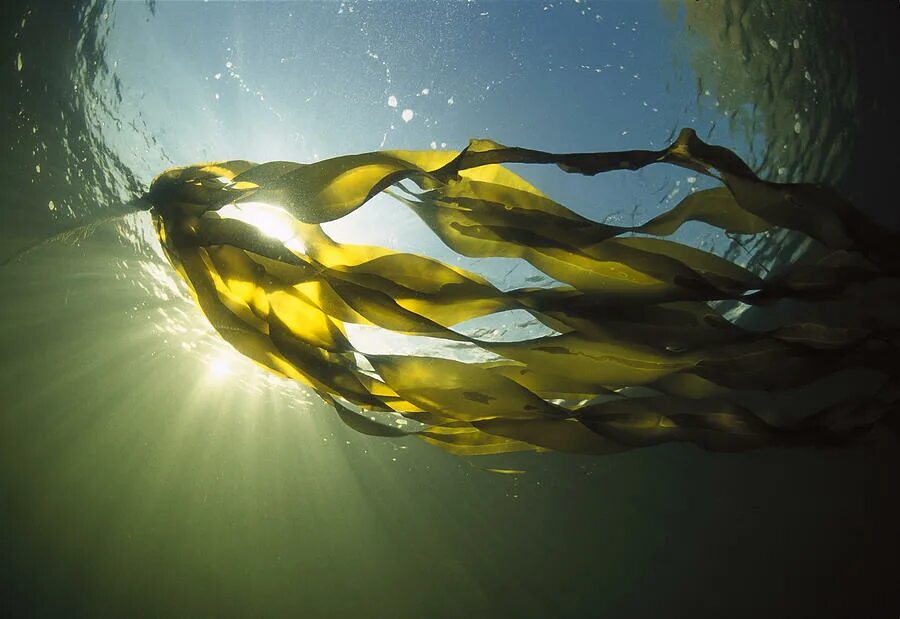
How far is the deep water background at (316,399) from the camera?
368 cm

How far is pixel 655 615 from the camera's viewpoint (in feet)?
46.0

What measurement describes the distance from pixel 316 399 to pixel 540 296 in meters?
9.08

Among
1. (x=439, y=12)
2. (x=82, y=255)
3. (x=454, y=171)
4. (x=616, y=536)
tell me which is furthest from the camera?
(x=616, y=536)

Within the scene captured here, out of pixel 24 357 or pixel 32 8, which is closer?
pixel 32 8

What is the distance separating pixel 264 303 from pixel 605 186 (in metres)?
3.96

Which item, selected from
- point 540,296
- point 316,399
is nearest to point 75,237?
point 540,296

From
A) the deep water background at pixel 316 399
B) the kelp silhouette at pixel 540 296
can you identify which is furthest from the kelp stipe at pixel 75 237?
the kelp silhouette at pixel 540 296

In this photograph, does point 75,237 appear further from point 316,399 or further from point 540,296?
point 316,399

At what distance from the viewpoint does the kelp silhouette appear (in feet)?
3.91

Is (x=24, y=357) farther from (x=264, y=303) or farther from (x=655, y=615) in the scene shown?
(x=655, y=615)

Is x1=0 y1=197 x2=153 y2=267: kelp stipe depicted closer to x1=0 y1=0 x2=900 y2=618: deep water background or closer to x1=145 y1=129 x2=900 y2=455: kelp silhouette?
x1=0 y1=0 x2=900 y2=618: deep water background

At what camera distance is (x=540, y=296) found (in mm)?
1209

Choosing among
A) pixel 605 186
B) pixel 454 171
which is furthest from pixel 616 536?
pixel 454 171

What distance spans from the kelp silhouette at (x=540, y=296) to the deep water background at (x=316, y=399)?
63 cm
